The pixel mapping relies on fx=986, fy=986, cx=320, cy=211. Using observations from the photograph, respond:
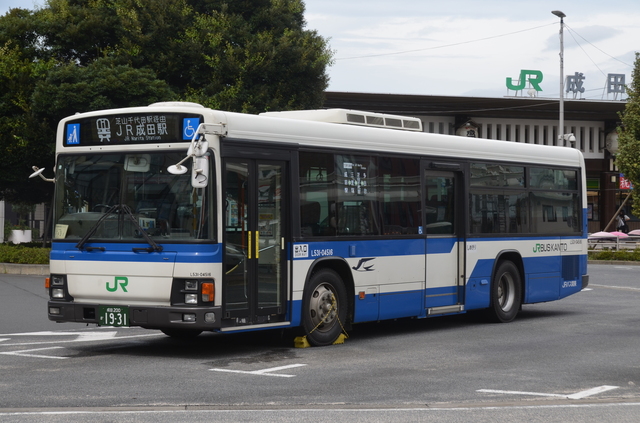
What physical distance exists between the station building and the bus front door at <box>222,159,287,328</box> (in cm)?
3793

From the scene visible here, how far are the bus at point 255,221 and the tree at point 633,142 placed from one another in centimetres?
2989

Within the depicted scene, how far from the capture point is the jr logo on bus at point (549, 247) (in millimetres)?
16472

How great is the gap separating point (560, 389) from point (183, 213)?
4385 millimetres

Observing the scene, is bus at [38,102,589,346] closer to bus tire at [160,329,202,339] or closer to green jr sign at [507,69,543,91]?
bus tire at [160,329,202,339]

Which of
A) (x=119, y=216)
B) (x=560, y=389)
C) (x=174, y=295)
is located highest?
(x=119, y=216)

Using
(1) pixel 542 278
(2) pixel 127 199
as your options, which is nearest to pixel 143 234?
(2) pixel 127 199

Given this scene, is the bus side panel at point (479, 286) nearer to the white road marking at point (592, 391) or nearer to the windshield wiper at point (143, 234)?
the white road marking at point (592, 391)

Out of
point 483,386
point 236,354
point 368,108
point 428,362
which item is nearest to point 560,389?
point 483,386

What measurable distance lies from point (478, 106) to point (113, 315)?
43009mm

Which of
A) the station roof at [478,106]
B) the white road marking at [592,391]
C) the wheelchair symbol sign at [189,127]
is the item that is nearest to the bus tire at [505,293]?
the white road marking at [592,391]

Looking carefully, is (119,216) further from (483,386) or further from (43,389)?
(483,386)

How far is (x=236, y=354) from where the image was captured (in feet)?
38.1

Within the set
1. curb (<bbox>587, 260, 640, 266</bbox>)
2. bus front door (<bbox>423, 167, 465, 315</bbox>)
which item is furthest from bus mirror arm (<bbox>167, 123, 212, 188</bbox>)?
curb (<bbox>587, 260, 640, 266</bbox>)

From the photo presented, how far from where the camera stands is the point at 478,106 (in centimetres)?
5206
